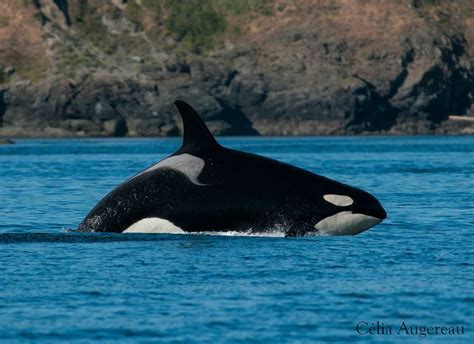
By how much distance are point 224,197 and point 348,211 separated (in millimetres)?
2496

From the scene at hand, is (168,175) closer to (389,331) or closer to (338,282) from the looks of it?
(338,282)

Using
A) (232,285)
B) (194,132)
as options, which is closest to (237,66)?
(194,132)

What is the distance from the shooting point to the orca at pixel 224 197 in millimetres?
23609

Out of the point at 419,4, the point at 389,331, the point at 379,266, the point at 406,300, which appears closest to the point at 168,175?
the point at 379,266

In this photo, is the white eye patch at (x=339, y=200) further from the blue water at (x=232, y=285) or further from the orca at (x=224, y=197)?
the blue water at (x=232, y=285)

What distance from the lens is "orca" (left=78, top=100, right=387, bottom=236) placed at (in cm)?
2361

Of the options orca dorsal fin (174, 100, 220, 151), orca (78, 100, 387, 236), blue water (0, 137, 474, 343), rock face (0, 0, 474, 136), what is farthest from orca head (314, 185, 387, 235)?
rock face (0, 0, 474, 136)

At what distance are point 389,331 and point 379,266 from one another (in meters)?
5.32

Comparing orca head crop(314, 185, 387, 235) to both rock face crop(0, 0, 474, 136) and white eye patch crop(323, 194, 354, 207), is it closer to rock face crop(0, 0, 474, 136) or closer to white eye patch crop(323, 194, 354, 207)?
white eye patch crop(323, 194, 354, 207)

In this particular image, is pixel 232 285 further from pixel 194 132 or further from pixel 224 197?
pixel 194 132

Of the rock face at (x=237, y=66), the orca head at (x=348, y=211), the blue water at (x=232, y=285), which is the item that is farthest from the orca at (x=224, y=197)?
the rock face at (x=237, y=66)

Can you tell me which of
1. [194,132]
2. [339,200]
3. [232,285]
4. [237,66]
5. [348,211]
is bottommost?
[237,66]

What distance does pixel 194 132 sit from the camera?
78.3 feet

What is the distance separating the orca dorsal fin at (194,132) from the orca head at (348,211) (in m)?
2.56
